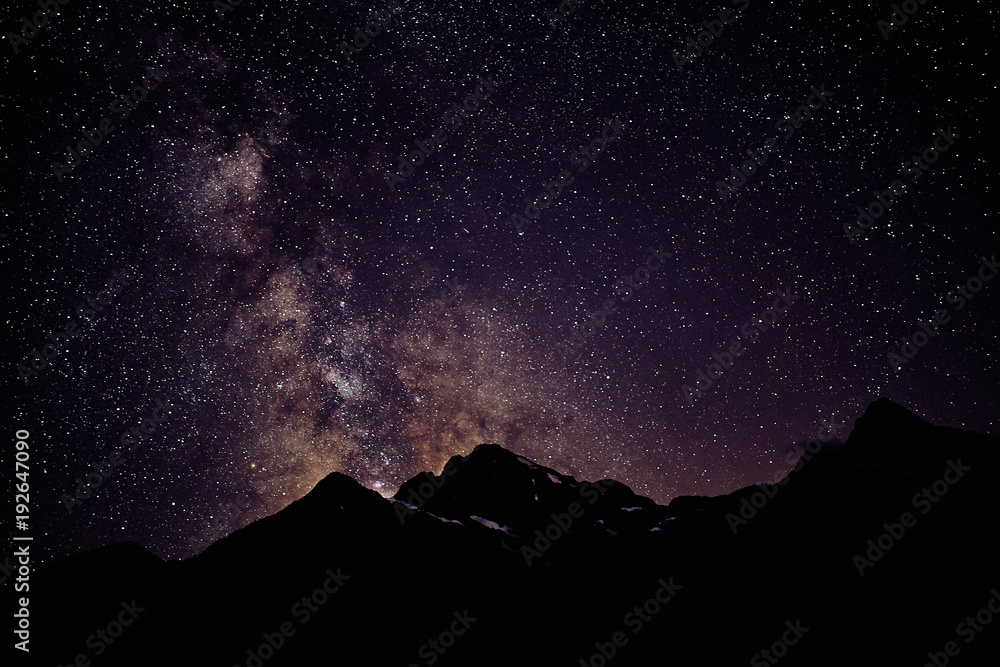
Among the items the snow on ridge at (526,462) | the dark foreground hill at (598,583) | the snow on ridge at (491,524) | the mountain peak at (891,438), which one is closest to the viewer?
the dark foreground hill at (598,583)

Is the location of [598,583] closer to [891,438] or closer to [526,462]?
[526,462]

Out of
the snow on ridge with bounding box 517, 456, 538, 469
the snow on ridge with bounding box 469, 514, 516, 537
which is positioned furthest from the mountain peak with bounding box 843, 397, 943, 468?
the snow on ridge with bounding box 469, 514, 516, 537

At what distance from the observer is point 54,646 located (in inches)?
1213

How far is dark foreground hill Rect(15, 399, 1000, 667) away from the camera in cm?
2875

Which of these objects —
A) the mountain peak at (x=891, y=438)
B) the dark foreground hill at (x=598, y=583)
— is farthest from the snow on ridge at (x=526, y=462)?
the mountain peak at (x=891, y=438)

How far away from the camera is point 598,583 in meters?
40.5

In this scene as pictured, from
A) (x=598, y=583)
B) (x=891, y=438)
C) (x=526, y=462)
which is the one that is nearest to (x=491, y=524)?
(x=598, y=583)

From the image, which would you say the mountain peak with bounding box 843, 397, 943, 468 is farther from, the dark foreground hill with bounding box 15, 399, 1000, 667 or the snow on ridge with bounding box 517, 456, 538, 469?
the snow on ridge with bounding box 517, 456, 538, 469

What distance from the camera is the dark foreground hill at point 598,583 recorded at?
28750 millimetres

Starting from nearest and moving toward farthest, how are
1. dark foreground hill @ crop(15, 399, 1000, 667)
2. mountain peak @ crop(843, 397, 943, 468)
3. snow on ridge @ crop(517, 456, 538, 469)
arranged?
1. dark foreground hill @ crop(15, 399, 1000, 667)
2. mountain peak @ crop(843, 397, 943, 468)
3. snow on ridge @ crop(517, 456, 538, 469)

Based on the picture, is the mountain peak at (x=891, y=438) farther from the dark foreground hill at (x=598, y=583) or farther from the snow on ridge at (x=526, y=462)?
the snow on ridge at (x=526, y=462)

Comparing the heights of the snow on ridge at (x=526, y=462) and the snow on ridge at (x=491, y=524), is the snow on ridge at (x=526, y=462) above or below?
below

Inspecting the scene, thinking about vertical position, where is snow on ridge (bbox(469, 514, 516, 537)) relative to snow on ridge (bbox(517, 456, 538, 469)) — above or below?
above

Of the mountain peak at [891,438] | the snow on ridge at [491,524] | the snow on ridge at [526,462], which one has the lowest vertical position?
the snow on ridge at [526,462]
